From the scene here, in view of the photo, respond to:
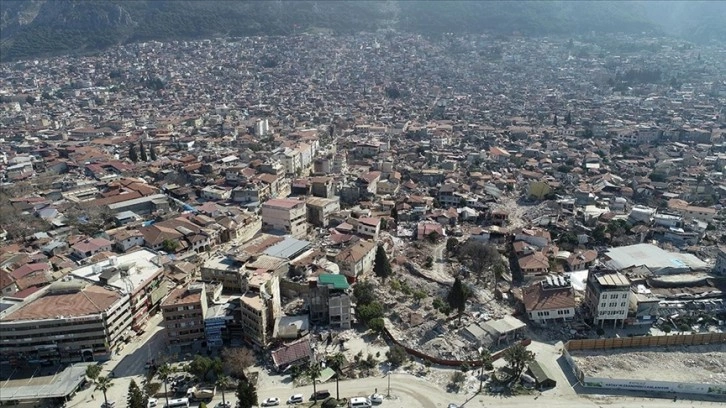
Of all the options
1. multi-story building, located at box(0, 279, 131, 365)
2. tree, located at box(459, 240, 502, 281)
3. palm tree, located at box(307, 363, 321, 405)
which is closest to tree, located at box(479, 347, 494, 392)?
palm tree, located at box(307, 363, 321, 405)

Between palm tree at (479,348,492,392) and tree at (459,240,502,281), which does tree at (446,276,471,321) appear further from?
tree at (459,240,502,281)

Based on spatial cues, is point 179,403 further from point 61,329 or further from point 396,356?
point 396,356

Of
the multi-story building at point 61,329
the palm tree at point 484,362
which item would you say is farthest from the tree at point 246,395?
the palm tree at point 484,362

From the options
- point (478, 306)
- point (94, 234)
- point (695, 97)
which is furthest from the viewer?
point (695, 97)

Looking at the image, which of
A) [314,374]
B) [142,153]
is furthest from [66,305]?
[142,153]

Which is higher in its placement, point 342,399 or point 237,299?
point 237,299

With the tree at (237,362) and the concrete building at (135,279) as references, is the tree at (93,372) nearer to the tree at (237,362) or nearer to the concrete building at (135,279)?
the concrete building at (135,279)

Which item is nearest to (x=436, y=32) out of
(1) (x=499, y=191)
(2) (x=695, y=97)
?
(2) (x=695, y=97)

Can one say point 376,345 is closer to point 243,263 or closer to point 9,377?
point 243,263
